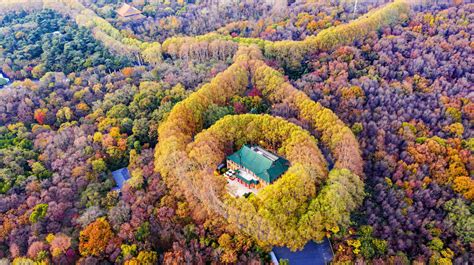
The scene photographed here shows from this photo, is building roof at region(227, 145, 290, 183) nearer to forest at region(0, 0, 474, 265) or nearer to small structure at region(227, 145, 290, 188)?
small structure at region(227, 145, 290, 188)

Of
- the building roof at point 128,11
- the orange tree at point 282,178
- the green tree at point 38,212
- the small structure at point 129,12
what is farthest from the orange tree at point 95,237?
the building roof at point 128,11

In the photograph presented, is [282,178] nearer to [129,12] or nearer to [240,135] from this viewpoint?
[240,135]

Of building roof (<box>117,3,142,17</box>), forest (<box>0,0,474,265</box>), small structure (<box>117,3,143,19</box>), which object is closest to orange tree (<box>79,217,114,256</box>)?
forest (<box>0,0,474,265</box>)

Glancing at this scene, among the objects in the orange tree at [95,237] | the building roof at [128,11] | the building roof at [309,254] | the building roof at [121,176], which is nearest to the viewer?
the orange tree at [95,237]

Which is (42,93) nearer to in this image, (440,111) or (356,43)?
(356,43)

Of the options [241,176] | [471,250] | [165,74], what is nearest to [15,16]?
[165,74]

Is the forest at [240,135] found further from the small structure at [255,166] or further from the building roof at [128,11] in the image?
the building roof at [128,11]
